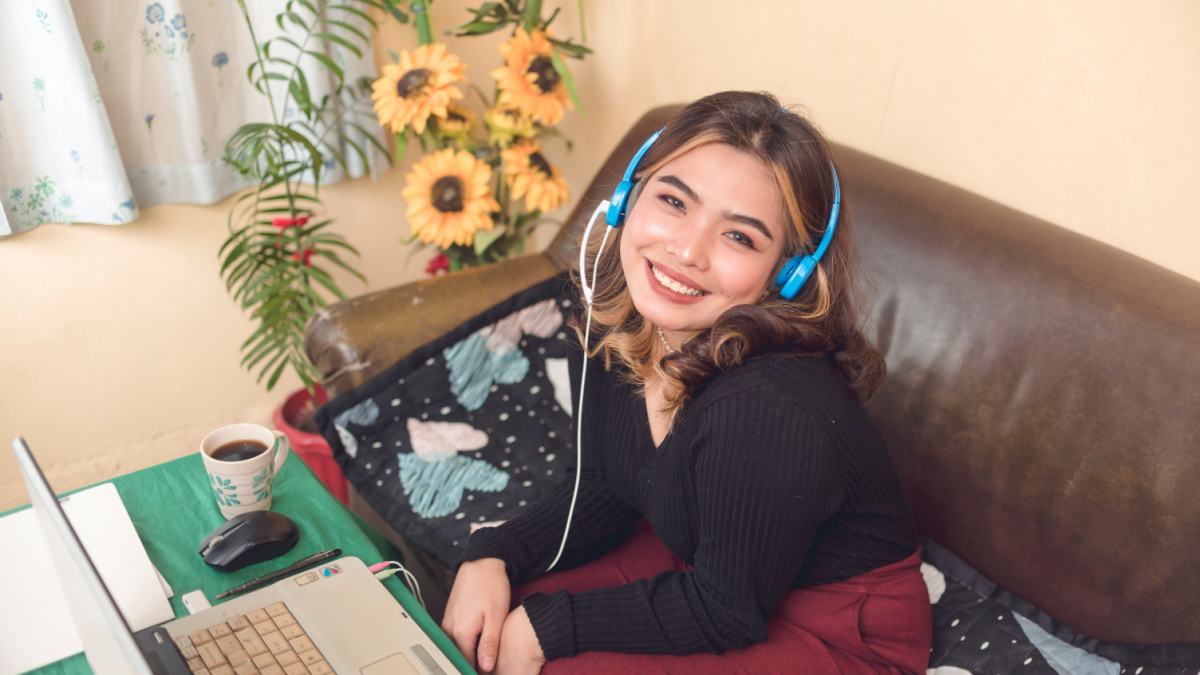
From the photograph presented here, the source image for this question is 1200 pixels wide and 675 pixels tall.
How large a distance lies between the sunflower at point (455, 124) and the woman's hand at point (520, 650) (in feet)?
4.25

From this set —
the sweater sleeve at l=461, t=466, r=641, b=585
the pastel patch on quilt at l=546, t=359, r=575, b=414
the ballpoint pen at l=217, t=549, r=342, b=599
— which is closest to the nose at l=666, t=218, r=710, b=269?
the sweater sleeve at l=461, t=466, r=641, b=585

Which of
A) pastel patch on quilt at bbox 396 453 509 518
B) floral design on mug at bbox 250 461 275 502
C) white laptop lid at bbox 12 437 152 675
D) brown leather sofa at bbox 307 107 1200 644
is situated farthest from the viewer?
pastel patch on quilt at bbox 396 453 509 518

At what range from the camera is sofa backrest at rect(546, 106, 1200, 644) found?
1016 mm

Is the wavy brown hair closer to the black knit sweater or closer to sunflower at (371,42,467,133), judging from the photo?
the black knit sweater

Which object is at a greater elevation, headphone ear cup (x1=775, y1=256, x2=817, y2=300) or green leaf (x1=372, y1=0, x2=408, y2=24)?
green leaf (x1=372, y1=0, x2=408, y2=24)

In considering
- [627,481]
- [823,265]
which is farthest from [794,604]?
[823,265]

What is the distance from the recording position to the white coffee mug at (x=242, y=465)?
0.89m

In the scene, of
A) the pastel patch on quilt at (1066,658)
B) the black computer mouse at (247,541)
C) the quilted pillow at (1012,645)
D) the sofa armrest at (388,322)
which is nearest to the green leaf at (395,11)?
the sofa armrest at (388,322)

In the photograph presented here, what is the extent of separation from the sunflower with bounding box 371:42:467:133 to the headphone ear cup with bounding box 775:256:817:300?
1080 millimetres

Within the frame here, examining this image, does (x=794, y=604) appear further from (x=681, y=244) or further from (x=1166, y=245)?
(x=1166, y=245)

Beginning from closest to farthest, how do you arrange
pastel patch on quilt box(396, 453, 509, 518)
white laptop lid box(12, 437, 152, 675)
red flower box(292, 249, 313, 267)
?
white laptop lid box(12, 437, 152, 675), pastel patch on quilt box(396, 453, 509, 518), red flower box(292, 249, 313, 267)

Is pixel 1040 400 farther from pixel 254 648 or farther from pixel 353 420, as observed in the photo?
pixel 353 420

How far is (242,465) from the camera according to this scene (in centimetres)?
89

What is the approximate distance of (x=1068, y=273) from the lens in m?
1.14
